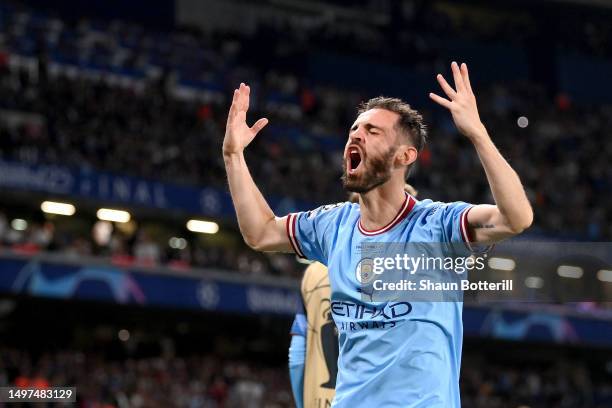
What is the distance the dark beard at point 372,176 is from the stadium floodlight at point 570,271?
2.95m

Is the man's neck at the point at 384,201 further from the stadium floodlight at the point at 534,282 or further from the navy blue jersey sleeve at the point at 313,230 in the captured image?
the stadium floodlight at the point at 534,282

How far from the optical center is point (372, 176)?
14.4ft

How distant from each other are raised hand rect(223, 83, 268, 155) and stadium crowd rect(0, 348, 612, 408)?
1206 centimetres

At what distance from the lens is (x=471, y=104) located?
4102 millimetres

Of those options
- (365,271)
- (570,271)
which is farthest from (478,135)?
(570,271)

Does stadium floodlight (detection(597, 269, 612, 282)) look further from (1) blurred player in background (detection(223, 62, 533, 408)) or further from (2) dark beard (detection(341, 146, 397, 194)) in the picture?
(2) dark beard (detection(341, 146, 397, 194))

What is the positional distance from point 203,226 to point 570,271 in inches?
812

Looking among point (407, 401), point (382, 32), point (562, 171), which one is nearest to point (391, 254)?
point (407, 401)

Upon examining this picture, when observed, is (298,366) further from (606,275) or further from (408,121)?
(408,121)

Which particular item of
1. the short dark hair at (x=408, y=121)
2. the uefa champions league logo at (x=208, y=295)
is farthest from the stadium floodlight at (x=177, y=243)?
the short dark hair at (x=408, y=121)

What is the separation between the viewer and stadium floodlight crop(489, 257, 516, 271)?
5498 mm

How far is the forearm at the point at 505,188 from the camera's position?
12.8 feet

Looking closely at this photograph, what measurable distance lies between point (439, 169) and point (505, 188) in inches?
1039

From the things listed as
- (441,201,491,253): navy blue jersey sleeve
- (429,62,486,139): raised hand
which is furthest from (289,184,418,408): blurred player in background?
(429,62,486,139): raised hand
